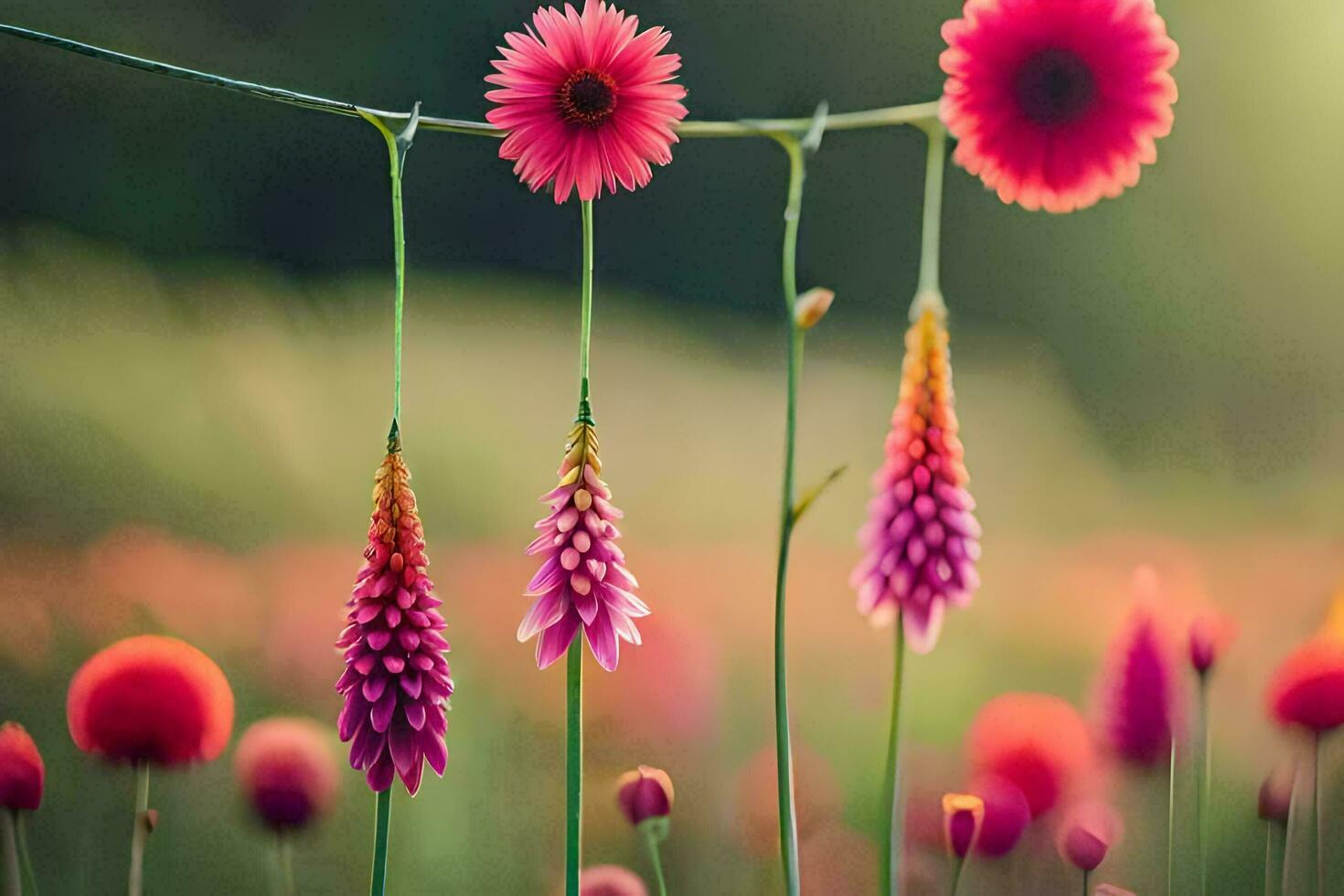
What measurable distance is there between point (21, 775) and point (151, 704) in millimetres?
168

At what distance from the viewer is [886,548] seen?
1.17 metres

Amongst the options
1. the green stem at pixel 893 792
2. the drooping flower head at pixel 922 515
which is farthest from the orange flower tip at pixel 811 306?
the green stem at pixel 893 792

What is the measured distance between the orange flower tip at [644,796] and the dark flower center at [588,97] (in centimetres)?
76

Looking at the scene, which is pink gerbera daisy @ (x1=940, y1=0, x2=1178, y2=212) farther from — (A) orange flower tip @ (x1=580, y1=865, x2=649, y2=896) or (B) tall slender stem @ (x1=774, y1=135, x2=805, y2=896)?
(A) orange flower tip @ (x1=580, y1=865, x2=649, y2=896)

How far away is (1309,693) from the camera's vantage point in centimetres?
124

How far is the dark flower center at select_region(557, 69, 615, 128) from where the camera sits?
1162 millimetres

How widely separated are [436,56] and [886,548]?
784 mm

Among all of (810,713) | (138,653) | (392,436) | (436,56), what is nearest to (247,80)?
(436,56)

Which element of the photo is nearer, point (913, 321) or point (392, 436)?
point (392, 436)

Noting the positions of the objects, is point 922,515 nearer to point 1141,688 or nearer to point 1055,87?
point 1141,688

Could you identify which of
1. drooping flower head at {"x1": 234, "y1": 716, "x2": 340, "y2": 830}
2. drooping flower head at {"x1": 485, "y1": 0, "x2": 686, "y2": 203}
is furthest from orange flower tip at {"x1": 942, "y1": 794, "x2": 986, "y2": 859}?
drooping flower head at {"x1": 485, "y1": 0, "x2": 686, "y2": 203}

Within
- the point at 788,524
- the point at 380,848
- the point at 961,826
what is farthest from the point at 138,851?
the point at 961,826

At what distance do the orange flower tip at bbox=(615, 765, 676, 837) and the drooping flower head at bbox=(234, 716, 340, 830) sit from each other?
0.33 meters

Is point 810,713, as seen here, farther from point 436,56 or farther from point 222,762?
point 436,56
